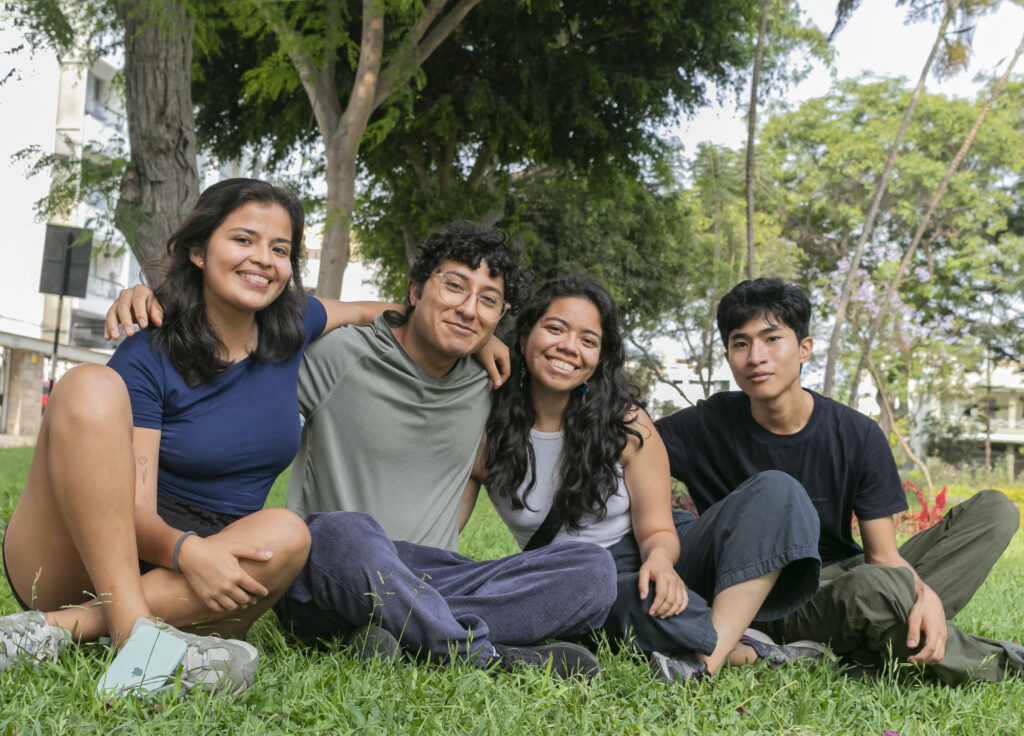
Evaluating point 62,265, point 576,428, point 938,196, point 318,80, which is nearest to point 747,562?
point 576,428

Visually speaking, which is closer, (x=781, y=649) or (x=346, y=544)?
(x=346, y=544)

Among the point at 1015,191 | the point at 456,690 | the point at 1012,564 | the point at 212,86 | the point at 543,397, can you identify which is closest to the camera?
the point at 456,690

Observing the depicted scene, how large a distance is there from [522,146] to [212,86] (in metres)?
3.78

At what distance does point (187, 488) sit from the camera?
114 inches

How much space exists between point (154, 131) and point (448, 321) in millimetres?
3716

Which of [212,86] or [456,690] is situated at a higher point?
[212,86]

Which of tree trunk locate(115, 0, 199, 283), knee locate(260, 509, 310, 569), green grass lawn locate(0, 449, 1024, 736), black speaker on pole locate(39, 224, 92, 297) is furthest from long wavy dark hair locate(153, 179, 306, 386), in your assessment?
black speaker on pole locate(39, 224, 92, 297)

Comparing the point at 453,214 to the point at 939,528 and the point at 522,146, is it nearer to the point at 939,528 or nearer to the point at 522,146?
the point at 522,146

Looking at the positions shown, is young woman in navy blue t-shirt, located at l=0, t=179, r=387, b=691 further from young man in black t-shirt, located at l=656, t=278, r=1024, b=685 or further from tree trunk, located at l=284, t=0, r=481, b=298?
tree trunk, located at l=284, t=0, r=481, b=298

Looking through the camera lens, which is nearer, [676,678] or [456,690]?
[456,690]

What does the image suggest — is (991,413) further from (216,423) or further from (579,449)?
(216,423)

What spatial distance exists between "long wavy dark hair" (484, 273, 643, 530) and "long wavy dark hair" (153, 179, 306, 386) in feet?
2.73

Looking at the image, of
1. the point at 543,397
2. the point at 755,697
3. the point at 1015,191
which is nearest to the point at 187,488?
the point at 543,397

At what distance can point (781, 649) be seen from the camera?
3262 mm
